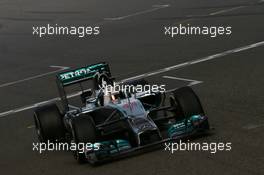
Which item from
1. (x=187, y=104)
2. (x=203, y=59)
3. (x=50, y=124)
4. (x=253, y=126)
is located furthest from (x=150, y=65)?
(x=253, y=126)

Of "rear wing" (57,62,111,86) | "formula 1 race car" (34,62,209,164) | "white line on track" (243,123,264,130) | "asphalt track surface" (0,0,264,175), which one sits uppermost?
"rear wing" (57,62,111,86)

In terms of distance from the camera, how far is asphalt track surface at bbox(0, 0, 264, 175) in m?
10.8

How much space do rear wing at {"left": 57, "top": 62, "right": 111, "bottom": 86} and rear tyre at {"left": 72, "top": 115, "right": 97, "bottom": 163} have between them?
2.44 m

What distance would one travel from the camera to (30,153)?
12758 millimetres

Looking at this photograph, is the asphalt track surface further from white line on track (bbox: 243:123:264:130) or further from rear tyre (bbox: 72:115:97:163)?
rear tyre (bbox: 72:115:97:163)

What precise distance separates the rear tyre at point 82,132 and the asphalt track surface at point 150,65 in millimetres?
278

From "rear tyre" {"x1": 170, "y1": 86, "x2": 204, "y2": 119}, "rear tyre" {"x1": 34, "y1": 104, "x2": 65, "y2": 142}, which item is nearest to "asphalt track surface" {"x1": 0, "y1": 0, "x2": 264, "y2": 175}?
"rear tyre" {"x1": 34, "y1": 104, "x2": 65, "y2": 142}

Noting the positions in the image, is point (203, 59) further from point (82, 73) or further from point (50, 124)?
point (50, 124)

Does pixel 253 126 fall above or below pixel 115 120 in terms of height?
below

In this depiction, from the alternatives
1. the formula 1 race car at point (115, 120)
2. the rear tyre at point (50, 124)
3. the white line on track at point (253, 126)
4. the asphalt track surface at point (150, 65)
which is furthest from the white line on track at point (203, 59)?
the white line on track at point (253, 126)

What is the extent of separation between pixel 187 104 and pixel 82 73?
2.60m

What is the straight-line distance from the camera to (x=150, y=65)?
21.3 m

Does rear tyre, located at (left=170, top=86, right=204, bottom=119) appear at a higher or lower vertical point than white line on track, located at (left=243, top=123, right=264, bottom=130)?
higher

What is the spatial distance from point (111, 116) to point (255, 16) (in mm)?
15735
